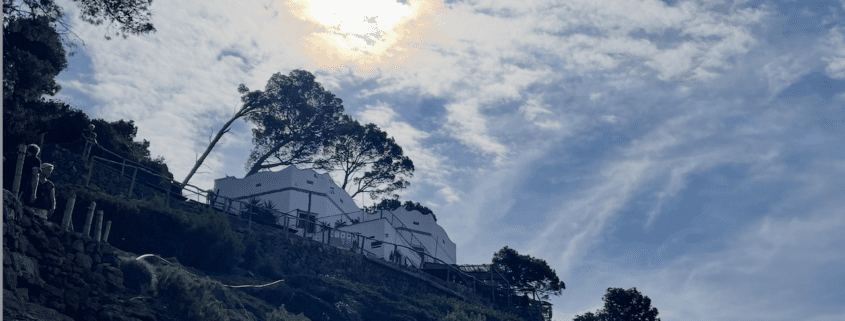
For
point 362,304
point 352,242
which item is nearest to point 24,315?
point 362,304

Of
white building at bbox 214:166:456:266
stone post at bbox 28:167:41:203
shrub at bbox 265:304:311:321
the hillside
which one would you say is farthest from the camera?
white building at bbox 214:166:456:266

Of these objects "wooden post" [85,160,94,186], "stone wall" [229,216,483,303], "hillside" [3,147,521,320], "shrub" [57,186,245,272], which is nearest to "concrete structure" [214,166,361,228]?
"stone wall" [229,216,483,303]

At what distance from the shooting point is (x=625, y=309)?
52344mm

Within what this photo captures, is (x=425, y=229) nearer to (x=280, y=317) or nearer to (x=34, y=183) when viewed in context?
(x=280, y=317)

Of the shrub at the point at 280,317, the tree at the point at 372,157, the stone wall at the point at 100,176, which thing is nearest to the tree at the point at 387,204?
the tree at the point at 372,157

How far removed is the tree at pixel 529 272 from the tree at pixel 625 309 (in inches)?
222

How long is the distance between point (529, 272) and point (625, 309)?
902 cm

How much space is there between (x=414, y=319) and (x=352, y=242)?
11.4 meters

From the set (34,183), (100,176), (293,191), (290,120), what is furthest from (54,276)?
(290,120)

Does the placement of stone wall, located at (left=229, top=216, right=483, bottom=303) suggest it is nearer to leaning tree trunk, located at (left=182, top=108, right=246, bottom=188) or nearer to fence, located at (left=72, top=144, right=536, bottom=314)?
fence, located at (left=72, top=144, right=536, bottom=314)

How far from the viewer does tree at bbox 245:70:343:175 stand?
170ft

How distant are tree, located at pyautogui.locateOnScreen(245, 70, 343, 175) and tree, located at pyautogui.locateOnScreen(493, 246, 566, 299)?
1930 centimetres

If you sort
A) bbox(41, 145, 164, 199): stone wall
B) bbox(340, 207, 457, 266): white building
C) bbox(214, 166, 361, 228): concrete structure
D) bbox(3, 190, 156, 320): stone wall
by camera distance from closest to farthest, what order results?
bbox(3, 190, 156, 320): stone wall → bbox(41, 145, 164, 199): stone wall → bbox(214, 166, 361, 228): concrete structure → bbox(340, 207, 457, 266): white building

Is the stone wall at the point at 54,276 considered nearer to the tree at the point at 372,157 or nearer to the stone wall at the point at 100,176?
the stone wall at the point at 100,176
